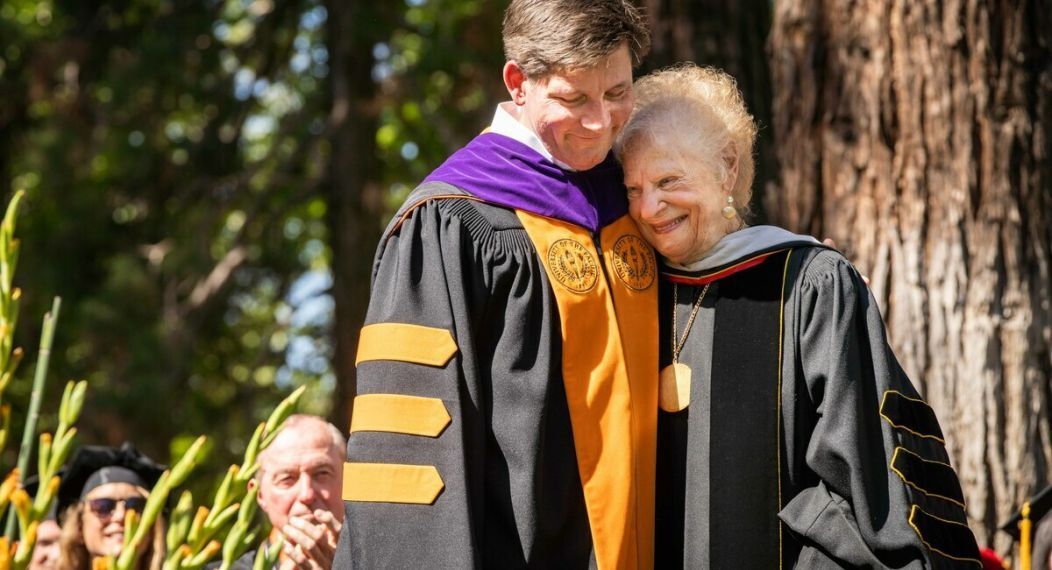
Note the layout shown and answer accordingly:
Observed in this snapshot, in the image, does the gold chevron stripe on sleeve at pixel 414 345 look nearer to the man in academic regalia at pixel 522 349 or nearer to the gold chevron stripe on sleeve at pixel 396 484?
the man in academic regalia at pixel 522 349

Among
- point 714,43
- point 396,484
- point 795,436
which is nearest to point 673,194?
point 795,436

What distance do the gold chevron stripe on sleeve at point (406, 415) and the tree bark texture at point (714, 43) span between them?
3396 millimetres

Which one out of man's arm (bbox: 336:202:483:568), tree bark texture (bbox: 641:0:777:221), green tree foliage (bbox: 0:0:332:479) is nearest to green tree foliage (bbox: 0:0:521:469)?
green tree foliage (bbox: 0:0:332:479)

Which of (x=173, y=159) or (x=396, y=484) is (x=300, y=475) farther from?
(x=173, y=159)

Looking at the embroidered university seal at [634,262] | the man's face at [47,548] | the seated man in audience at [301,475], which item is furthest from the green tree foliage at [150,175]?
the embroidered university seal at [634,262]

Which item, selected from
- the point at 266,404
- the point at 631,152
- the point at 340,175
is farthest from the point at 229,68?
the point at 631,152

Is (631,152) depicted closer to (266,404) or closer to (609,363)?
(609,363)

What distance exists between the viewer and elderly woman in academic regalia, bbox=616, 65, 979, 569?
3.04 meters

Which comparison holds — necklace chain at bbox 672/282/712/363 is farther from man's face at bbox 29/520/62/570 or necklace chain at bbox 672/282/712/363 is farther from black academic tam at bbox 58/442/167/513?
man's face at bbox 29/520/62/570

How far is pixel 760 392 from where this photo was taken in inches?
126

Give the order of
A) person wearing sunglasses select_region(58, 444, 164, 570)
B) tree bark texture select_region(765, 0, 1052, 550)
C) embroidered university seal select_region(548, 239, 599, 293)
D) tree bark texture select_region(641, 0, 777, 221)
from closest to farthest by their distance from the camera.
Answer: embroidered university seal select_region(548, 239, 599, 293) → tree bark texture select_region(765, 0, 1052, 550) → person wearing sunglasses select_region(58, 444, 164, 570) → tree bark texture select_region(641, 0, 777, 221)

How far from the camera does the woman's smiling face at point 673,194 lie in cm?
325

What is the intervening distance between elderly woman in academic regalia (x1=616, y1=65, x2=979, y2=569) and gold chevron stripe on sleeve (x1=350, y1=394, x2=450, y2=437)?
25.2 inches

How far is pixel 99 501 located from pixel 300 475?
1263 mm
